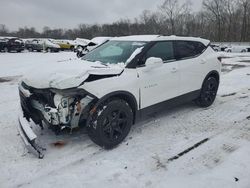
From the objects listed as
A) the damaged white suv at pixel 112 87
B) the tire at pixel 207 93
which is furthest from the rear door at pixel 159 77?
the tire at pixel 207 93

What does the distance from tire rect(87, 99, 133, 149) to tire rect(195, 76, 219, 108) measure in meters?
2.36

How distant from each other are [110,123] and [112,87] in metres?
0.54

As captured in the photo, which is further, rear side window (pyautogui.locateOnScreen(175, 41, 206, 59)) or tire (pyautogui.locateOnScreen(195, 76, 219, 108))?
tire (pyautogui.locateOnScreen(195, 76, 219, 108))

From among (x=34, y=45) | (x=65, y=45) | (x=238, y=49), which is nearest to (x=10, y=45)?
(x=34, y=45)

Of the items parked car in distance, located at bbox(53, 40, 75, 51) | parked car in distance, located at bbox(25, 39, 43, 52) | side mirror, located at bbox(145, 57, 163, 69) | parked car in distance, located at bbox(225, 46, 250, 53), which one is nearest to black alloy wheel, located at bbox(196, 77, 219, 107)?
side mirror, located at bbox(145, 57, 163, 69)

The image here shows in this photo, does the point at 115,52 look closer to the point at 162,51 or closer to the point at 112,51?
the point at 112,51

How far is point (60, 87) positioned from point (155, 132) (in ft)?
6.46

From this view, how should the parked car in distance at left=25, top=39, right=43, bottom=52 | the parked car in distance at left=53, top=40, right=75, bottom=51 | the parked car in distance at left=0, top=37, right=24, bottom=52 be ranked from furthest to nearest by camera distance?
the parked car in distance at left=53, top=40, right=75, bottom=51 → the parked car in distance at left=25, top=39, right=43, bottom=52 → the parked car in distance at left=0, top=37, right=24, bottom=52

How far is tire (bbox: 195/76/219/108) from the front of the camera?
596cm

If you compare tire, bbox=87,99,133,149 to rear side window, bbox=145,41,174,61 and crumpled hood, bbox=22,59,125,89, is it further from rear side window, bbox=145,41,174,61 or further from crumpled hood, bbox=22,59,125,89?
rear side window, bbox=145,41,174,61

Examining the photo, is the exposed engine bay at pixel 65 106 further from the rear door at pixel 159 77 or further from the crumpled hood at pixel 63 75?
the rear door at pixel 159 77

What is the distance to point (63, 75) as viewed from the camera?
3770mm

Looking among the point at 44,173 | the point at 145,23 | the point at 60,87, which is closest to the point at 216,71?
the point at 60,87

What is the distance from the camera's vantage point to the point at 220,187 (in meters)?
3.08
